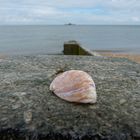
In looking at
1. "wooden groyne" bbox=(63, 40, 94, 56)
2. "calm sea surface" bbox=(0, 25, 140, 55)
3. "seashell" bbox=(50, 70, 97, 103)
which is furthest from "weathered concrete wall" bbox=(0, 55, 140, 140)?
"calm sea surface" bbox=(0, 25, 140, 55)

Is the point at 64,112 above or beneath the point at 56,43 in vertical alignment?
above

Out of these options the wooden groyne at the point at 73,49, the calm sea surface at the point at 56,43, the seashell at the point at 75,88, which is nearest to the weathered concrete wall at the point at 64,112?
the seashell at the point at 75,88

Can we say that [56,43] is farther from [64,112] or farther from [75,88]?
[64,112]

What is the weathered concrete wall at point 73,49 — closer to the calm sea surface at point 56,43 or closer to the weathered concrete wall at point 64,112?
the weathered concrete wall at point 64,112

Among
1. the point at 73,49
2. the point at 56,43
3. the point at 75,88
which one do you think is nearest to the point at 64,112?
the point at 75,88

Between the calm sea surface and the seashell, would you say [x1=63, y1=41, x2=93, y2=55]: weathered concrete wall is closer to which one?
the seashell

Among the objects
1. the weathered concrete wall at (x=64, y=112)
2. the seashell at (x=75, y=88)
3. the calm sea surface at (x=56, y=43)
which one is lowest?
the calm sea surface at (x=56, y=43)
